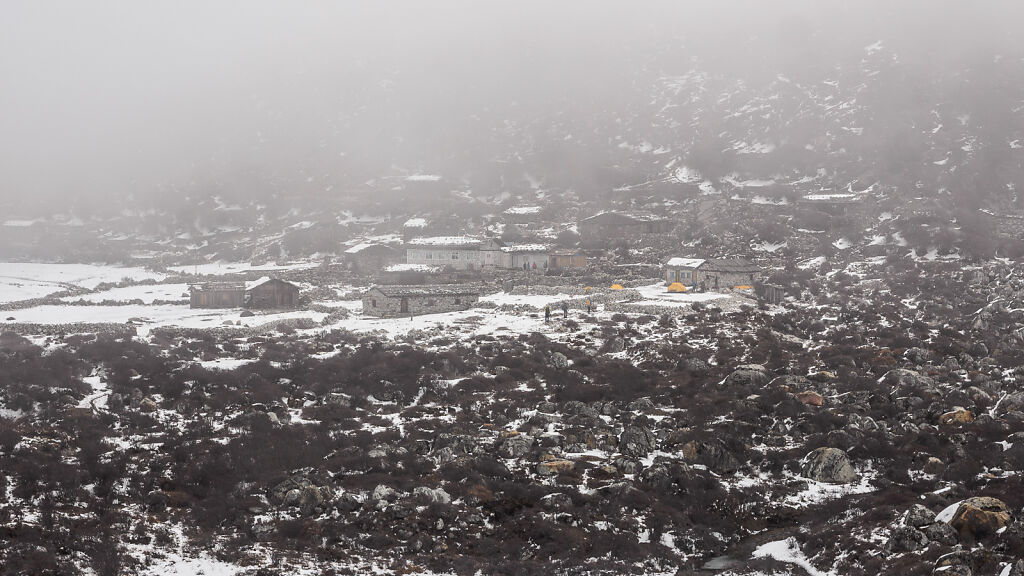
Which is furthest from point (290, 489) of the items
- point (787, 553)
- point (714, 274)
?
point (714, 274)

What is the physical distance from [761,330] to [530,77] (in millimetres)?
126977

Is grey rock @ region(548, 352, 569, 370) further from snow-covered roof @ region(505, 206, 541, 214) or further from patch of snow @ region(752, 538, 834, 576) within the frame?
snow-covered roof @ region(505, 206, 541, 214)

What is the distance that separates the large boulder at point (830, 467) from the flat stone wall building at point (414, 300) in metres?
30.2

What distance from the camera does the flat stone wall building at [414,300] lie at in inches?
1917

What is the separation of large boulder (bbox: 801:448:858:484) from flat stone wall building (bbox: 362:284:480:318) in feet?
99.2

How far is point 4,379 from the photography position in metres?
29.7

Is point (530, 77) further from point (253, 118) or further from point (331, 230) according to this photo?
point (331, 230)

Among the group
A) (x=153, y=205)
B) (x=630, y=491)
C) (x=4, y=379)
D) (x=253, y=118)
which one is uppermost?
(x=253, y=118)

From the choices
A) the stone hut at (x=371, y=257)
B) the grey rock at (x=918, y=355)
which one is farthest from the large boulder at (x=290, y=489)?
the stone hut at (x=371, y=257)

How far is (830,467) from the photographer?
23.2 m

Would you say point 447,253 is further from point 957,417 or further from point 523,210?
point 957,417

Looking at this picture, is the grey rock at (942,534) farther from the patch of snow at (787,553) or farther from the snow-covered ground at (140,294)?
the snow-covered ground at (140,294)

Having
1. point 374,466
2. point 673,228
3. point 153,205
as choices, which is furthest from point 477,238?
point 153,205

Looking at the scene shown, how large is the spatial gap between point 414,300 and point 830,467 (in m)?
31.6
